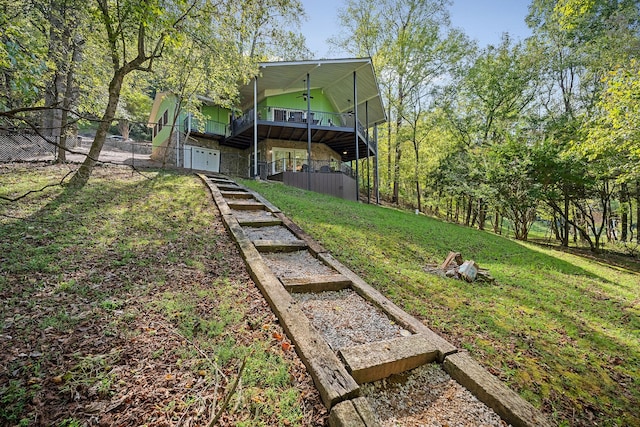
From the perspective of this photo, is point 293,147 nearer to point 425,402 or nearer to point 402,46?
point 402,46

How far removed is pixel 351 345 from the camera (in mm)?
2326

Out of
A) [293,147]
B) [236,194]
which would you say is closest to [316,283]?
[236,194]

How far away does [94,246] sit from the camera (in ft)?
12.5

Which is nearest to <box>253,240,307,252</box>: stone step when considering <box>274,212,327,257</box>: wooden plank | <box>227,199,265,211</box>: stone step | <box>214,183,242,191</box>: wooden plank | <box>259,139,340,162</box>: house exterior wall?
<box>274,212,327,257</box>: wooden plank

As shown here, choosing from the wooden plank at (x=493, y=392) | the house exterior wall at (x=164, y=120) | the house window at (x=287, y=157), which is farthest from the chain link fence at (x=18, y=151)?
the wooden plank at (x=493, y=392)

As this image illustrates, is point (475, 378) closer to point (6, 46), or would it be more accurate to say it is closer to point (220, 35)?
point (6, 46)

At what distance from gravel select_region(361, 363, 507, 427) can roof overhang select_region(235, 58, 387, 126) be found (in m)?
12.4

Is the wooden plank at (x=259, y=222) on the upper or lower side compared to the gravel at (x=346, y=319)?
upper

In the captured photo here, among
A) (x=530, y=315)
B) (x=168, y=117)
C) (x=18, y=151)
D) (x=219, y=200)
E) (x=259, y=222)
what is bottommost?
(x=530, y=315)

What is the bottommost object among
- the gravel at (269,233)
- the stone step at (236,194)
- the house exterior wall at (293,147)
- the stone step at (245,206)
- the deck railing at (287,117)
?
the gravel at (269,233)

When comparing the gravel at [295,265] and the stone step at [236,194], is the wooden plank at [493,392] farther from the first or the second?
the stone step at [236,194]

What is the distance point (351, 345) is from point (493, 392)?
1050 mm

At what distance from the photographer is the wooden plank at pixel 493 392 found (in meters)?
1.74

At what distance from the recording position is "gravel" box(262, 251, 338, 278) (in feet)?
12.2
